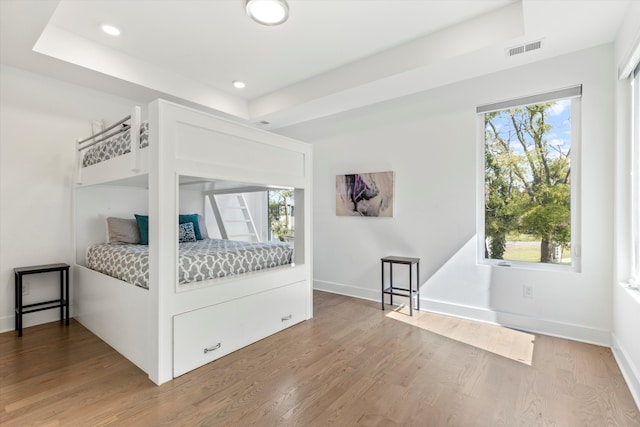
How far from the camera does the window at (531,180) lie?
108 inches

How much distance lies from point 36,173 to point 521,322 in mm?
4776

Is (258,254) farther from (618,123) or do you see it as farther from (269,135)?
(618,123)

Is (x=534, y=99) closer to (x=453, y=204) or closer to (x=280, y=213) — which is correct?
(x=453, y=204)

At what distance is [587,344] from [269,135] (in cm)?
312

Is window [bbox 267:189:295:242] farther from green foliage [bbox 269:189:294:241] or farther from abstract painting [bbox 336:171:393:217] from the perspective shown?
abstract painting [bbox 336:171:393:217]

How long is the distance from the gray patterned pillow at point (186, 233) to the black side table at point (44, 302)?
3.42ft

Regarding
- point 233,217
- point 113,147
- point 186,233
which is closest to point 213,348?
point 186,233

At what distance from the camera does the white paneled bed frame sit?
1.99 meters

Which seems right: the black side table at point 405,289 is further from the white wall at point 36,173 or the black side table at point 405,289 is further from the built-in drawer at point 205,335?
the white wall at point 36,173

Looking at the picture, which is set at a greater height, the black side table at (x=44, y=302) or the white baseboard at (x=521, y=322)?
the black side table at (x=44, y=302)

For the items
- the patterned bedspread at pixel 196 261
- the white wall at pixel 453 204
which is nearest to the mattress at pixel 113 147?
the patterned bedspread at pixel 196 261

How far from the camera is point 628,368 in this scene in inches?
77.9

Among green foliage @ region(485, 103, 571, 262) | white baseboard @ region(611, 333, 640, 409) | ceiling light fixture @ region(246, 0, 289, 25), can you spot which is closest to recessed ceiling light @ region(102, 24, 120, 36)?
ceiling light fixture @ region(246, 0, 289, 25)

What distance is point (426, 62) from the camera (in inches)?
107
